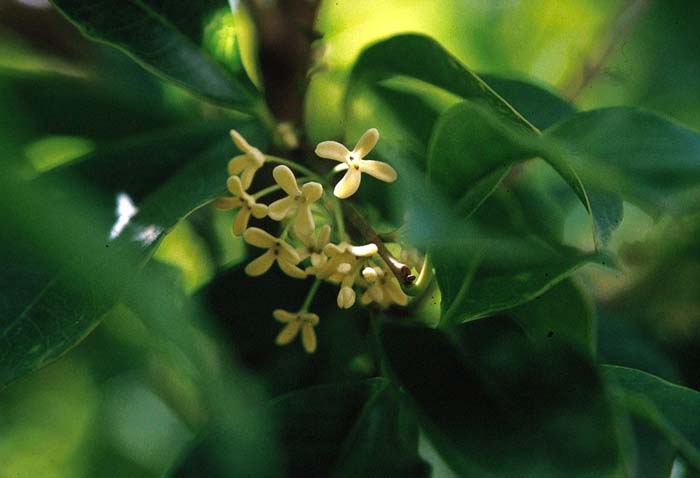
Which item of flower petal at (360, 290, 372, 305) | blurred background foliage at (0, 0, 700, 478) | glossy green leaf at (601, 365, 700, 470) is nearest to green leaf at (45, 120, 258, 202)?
blurred background foliage at (0, 0, 700, 478)

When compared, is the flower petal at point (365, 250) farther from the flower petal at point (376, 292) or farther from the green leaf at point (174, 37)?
the green leaf at point (174, 37)

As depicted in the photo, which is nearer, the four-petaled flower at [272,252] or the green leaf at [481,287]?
the green leaf at [481,287]

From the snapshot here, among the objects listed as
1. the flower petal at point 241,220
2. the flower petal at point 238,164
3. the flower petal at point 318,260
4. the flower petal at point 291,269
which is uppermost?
the flower petal at point 238,164

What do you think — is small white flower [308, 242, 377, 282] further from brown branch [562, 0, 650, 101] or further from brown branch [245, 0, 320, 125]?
brown branch [562, 0, 650, 101]

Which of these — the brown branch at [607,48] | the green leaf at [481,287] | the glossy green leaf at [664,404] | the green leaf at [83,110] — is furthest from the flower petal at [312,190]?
the brown branch at [607,48]

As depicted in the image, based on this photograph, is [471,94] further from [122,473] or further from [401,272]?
[122,473]
